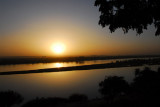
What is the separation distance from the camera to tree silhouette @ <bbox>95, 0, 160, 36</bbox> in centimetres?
995

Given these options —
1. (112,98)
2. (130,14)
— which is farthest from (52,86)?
(130,14)

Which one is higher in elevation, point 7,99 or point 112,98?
point 7,99

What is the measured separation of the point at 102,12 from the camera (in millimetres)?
10820

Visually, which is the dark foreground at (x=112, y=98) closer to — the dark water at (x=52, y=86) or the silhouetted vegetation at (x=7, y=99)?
the silhouetted vegetation at (x=7, y=99)

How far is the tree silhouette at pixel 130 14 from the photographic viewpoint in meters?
9.95

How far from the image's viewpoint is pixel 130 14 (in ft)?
33.5

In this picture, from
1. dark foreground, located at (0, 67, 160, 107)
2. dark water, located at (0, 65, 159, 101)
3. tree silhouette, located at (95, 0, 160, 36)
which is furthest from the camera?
dark water, located at (0, 65, 159, 101)

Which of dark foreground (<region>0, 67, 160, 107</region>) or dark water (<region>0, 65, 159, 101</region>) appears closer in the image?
dark foreground (<region>0, 67, 160, 107</region>)

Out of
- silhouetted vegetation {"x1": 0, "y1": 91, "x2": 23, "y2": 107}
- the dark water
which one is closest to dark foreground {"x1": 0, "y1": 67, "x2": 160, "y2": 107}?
silhouetted vegetation {"x1": 0, "y1": 91, "x2": 23, "y2": 107}

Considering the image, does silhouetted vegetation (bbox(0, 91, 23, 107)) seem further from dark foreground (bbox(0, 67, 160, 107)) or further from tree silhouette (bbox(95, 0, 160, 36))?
tree silhouette (bbox(95, 0, 160, 36))

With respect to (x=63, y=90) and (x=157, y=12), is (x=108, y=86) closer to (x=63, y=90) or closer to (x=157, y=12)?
(x=157, y=12)

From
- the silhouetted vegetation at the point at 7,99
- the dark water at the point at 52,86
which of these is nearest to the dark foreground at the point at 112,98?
the silhouetted vegetation at the point at 7,99

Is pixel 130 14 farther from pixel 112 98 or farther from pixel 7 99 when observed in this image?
pixel 7 99

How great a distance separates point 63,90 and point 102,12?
78.3 feet
